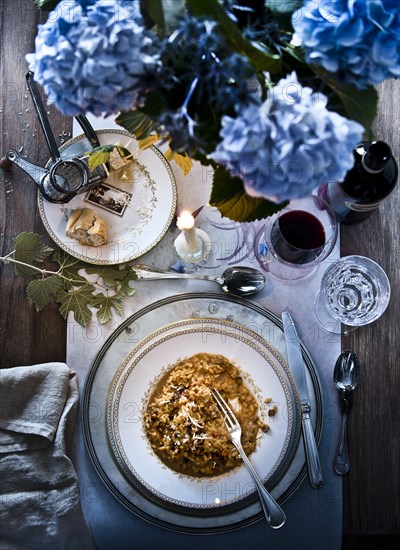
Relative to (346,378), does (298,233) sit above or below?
above

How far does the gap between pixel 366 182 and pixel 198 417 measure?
58 centimetres

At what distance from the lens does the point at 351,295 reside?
1.31 metres

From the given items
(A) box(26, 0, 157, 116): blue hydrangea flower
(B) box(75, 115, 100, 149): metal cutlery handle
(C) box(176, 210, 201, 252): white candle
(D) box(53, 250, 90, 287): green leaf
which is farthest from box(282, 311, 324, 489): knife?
(A) box(26, 0, 157, 116): blue hydrangea flower

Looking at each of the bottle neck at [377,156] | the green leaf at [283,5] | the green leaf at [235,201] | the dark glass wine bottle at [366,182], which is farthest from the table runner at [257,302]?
the green leaf at [283,5]

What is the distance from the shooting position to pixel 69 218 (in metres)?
1.25

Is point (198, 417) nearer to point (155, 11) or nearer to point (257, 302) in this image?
point (257, 302)

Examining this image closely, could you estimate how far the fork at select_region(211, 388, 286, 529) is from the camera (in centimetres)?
117

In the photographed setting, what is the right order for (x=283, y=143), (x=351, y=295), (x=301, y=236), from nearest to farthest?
(x=283, y=143), (x=301, y=236), (x=351, y=295)

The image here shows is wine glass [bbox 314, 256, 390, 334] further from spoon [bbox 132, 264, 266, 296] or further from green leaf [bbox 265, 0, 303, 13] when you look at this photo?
green leaf [bbox 265, 0, 303, 13]

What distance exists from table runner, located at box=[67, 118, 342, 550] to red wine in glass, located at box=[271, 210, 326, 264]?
0.10 meters

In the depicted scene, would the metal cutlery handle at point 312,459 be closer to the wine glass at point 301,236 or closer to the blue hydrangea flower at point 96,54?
the wine glass at point 301,236

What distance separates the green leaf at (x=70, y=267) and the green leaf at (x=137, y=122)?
0.43m

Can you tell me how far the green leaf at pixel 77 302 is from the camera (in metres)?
1.26

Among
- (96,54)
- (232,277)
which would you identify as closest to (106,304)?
(232,277)
